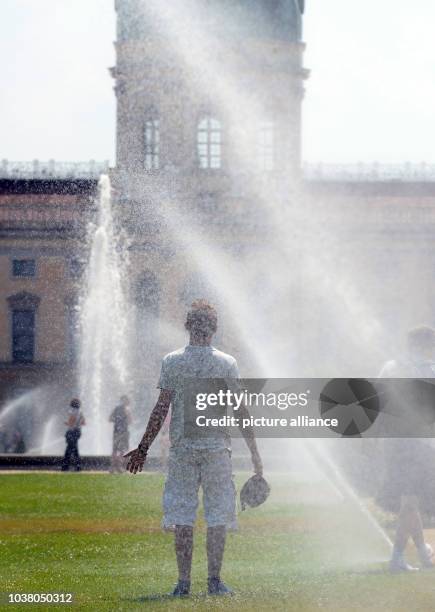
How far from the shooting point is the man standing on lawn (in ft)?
19.8

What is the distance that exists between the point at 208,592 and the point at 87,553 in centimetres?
299

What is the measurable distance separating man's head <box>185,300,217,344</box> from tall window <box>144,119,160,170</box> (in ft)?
129

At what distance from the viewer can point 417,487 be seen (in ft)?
24.9

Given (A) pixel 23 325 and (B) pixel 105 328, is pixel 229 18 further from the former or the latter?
(A) pixel 23 325

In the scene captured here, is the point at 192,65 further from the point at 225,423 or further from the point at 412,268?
the point at 225,423

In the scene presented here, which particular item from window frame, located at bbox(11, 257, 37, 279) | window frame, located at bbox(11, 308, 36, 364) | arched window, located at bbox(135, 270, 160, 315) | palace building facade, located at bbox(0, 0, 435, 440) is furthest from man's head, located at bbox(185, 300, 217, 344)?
window frame, located at bbox(11, 257, 37, 279)

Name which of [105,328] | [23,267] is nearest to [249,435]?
[105,328]

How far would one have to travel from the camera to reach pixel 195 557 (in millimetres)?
8805

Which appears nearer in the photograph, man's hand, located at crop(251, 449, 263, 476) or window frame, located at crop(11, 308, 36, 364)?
man's hand, located at crop(251, 449, 263, 476)

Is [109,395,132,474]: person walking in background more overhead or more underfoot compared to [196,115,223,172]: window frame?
more underfoot

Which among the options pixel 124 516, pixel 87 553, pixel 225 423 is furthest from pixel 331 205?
pixel 225 423

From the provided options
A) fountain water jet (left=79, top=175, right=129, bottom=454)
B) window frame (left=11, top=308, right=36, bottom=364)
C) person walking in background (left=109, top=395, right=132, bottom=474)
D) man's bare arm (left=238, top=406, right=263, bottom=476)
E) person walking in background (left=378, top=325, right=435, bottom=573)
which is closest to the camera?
man's bare arm (left=238, top=406, right=263, bottom=476)

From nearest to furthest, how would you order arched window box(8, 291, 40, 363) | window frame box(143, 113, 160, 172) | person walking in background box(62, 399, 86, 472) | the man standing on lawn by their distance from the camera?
1. the man standing on lawn
2. person walking in background box(62, 399, 86, 472)
3. window frame box(143, 113, 160, 172)
4. arched window box(8, 291, 40, 363)

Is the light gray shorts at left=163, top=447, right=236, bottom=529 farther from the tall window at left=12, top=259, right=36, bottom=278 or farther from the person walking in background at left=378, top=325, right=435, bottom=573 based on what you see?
the tall window at left=12, top=259, right=36, bottom=278
